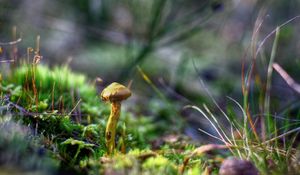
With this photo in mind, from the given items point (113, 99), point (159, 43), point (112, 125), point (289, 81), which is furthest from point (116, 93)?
point (159, 43)

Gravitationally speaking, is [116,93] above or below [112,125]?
above

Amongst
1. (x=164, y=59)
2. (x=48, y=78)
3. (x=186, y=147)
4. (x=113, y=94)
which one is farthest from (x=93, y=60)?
(x=113, y=94)

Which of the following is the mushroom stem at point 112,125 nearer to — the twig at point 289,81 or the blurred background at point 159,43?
the twig at point 289,81

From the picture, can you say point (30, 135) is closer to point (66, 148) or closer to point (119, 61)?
point (66, 148)

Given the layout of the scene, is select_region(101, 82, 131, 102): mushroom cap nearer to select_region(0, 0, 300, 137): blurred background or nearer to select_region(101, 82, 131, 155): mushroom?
select_region(101, 82, 131, 155): mushroom

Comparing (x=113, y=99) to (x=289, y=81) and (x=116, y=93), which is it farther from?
(x=289, y=81)

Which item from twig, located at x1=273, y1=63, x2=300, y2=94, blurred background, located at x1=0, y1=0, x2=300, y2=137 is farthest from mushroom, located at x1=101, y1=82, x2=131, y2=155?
blurred background, located at x1=0, y1=0, x2=300, y2=137
